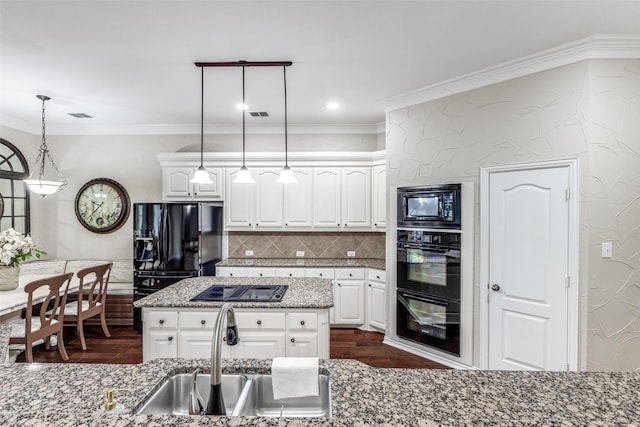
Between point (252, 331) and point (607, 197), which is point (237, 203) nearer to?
point (252, 331)

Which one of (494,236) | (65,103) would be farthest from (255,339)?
(65,103)

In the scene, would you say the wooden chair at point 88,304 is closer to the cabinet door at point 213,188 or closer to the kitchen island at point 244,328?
the cabinet door at point 213,188

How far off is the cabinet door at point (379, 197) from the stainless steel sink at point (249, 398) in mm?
3307

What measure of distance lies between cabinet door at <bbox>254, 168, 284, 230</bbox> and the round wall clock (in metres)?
2.02

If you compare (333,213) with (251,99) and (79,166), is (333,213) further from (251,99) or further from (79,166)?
(79,166)

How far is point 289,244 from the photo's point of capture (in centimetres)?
502

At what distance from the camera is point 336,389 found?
1.16 m

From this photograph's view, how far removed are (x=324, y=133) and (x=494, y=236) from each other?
2823 mm

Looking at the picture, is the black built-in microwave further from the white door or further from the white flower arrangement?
the white flower arrangement

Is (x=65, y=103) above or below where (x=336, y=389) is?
above

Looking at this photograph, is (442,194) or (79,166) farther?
(79,166)

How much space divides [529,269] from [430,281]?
2.99 feet

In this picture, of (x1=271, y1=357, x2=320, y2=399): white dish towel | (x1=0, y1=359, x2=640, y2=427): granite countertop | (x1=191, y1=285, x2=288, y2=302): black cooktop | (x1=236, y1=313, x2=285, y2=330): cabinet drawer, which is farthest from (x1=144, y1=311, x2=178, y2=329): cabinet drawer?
(x1=271, y1=357, x2=320, y2=399): white dish towel

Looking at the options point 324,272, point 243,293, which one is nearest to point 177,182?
point 324,272
